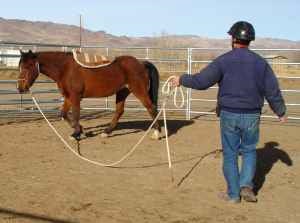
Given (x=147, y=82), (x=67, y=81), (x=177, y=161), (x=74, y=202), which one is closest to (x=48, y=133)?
(x=67, y=81)

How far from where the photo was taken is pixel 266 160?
7609mm

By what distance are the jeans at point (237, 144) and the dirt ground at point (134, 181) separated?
276 mm

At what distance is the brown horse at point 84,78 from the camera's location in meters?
8.80

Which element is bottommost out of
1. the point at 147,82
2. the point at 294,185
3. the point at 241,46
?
the point at 294,185

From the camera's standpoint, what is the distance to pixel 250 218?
4859mm

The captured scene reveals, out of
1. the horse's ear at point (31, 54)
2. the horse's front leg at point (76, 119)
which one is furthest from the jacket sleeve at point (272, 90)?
the horse's ear at point (31, 54)

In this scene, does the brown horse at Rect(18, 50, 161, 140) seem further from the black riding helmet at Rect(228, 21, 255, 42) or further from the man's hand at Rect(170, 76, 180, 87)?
the black riding helmet at Rect(228, 21, 255, 42)

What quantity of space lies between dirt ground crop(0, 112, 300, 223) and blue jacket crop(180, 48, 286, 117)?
3.56 feet

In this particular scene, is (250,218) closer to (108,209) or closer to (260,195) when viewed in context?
(260,195)

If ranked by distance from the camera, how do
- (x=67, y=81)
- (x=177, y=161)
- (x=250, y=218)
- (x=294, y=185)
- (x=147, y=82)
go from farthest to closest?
(x=147, y=82), (x=67, y=81), (x=177, y=161), (x=294, y=185), (x=250, y=218)

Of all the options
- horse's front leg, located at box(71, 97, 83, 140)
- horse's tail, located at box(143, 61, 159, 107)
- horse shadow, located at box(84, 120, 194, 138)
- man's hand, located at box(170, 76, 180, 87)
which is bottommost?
horse shadow, located at box(84, 120, 194, 138)

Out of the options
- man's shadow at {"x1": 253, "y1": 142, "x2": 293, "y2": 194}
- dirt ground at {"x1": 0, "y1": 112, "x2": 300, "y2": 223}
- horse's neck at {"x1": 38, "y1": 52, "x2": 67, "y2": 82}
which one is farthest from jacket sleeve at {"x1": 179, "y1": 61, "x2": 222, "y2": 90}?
horse's neck at {"x1": 38, "y1": 52, "x2": 67, "y2": 82}

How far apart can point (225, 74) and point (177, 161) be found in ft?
8.61

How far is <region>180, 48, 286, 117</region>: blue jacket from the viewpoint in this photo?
5039 millimetres
